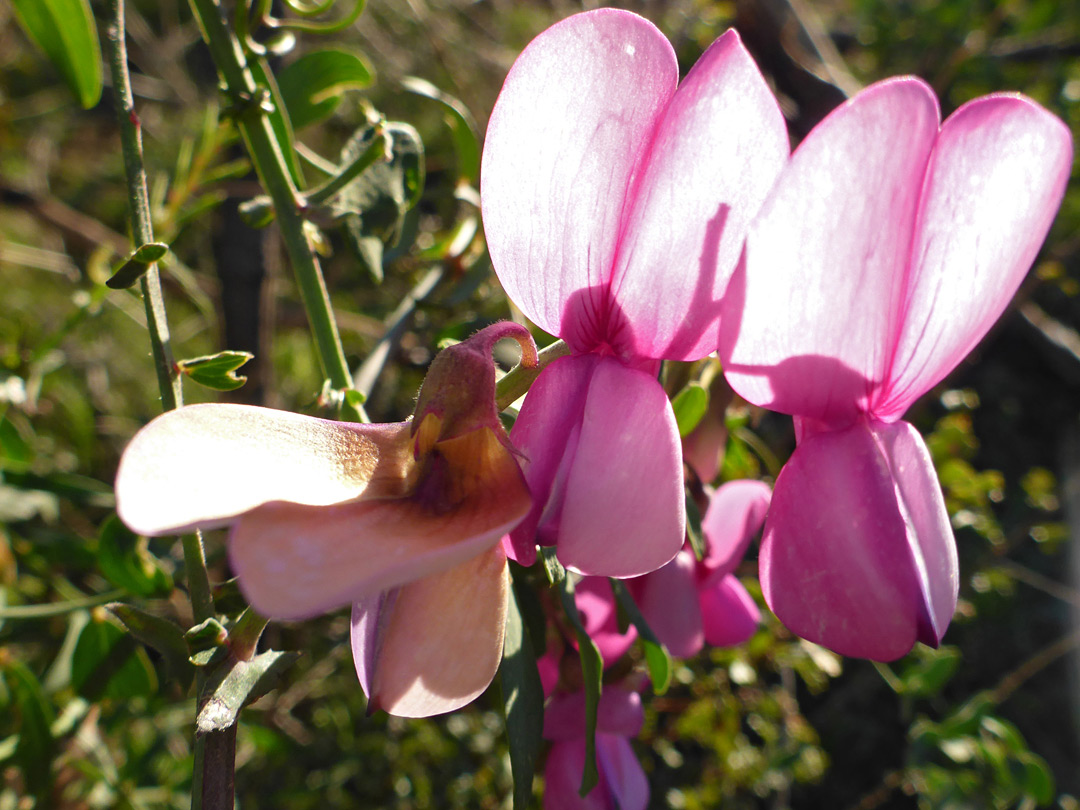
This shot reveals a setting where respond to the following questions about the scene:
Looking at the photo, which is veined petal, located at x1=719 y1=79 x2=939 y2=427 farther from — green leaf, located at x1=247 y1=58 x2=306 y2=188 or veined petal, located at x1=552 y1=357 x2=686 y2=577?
green leaf, located at x1=247 y1=58 x2=306 y2=188

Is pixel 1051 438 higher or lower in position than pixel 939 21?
lower

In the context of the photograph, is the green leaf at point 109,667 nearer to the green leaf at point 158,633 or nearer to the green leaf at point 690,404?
the green leaf at point 158,633

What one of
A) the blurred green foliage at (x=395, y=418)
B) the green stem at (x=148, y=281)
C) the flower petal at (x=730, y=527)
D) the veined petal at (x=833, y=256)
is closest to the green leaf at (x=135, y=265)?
the green stem at (x=148, y=281)

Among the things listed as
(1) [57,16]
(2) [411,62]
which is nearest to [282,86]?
(1) [57,16]

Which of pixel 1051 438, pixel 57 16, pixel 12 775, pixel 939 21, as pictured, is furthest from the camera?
pixel 1051 438

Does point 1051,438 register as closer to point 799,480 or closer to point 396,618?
point 799,480

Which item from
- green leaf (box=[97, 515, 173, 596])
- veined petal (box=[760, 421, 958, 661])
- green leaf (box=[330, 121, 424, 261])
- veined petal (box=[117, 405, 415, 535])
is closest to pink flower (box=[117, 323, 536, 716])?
veined petal (box=[117, 405, 415, 535])
